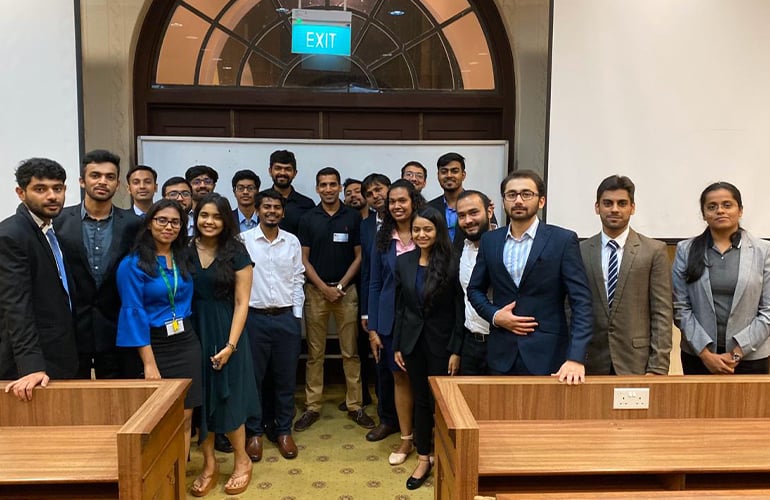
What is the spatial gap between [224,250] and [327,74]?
2007 millimetres

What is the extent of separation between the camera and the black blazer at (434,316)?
2.50 metres

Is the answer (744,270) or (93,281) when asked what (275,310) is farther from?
(744,270)

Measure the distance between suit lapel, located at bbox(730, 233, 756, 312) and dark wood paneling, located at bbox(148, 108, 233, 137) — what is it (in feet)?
10.6

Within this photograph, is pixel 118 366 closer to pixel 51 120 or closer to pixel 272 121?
pixel 51 120

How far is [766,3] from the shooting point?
364 cm

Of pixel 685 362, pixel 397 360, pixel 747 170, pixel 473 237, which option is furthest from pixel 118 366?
pixel 747 170

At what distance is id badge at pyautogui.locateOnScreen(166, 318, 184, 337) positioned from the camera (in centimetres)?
229

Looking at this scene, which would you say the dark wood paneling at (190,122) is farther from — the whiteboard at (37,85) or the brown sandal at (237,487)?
the brown sandal at (237,487)

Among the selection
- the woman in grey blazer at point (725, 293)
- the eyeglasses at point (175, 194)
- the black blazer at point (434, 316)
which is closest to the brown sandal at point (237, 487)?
the black blazer at point (434, 316)

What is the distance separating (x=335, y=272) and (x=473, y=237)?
45.4 inches

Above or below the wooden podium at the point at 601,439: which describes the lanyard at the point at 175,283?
above

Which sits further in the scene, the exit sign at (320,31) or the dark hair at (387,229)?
the exit sign at (320,31)

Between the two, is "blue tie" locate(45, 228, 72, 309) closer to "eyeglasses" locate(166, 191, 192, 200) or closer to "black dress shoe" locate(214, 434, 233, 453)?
"eyeglasses" locate(166, 191, 192, 200)

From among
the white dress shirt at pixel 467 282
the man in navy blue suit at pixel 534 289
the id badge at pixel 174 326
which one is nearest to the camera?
the man in navy blue suit at pixel 534 289
